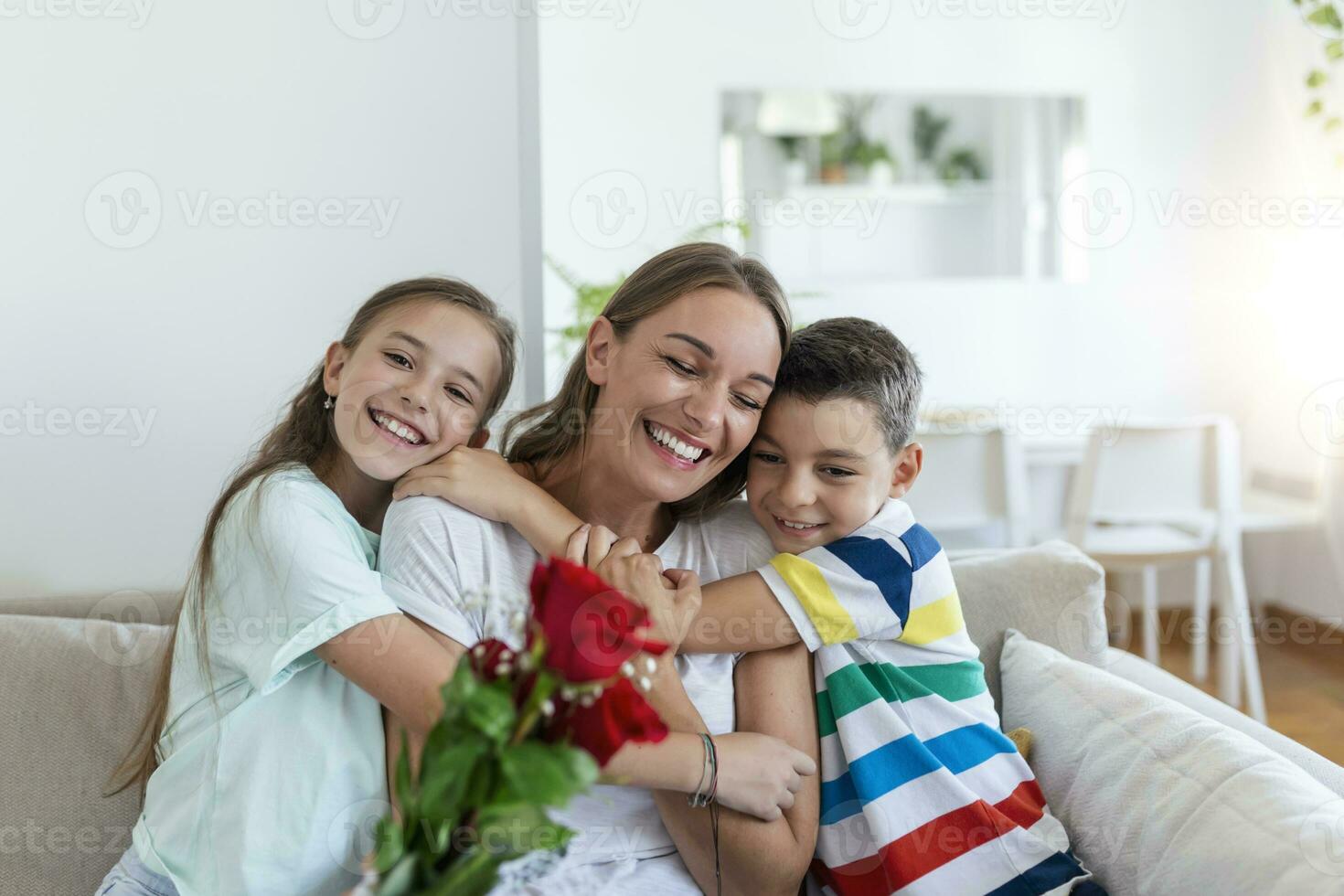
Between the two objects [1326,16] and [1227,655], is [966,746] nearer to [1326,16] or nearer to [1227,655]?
[1227,655]

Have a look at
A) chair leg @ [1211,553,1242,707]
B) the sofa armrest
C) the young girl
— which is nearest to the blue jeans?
the young girl

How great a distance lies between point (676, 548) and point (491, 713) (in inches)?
30.4

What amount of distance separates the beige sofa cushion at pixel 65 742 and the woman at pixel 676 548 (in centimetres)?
47

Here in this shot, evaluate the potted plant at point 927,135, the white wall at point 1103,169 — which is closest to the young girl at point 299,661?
the white wall at point 1103,169

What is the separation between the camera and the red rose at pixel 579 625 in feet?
2.18

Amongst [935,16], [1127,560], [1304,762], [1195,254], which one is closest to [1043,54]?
[935,16]

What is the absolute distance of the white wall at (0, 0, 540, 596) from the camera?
1807 millimetres

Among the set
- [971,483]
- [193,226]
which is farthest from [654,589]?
[971,483]

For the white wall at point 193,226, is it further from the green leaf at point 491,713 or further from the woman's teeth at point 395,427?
the green leaf at point 491,713

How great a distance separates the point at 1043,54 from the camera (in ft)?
15.5

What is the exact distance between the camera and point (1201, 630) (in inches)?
153

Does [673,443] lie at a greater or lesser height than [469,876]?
greater

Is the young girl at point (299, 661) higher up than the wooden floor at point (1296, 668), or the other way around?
the young girl at point (299, 661)

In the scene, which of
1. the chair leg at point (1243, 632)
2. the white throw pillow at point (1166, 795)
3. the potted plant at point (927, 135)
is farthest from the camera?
the potted plant at point (927, 135)
